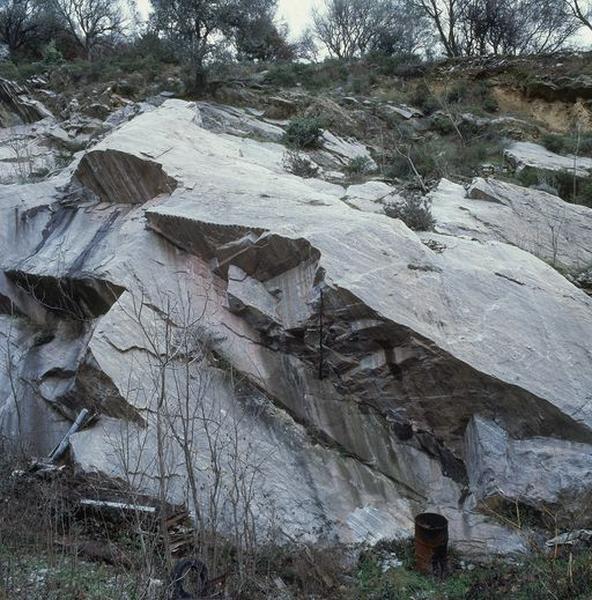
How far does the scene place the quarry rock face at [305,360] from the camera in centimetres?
518

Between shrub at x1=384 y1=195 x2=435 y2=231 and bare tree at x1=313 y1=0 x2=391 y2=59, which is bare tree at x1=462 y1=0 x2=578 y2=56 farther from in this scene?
shrub at x1=384 y1=195 x2=435 y2=231

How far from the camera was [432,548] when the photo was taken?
15.3 ft

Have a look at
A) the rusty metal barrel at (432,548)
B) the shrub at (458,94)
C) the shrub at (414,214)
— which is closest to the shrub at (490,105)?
the shrub at (458,94)

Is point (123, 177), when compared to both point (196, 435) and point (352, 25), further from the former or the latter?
point (352, 25)

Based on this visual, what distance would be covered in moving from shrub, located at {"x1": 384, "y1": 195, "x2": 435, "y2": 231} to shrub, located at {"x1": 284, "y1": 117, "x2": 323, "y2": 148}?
5.20 m

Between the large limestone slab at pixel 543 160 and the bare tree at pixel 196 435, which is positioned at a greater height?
the large limestone slab at pixel 543 160

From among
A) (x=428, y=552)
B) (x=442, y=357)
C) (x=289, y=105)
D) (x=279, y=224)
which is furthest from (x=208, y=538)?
(x=289, y=105)

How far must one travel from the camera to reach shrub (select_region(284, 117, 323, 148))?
12.9 metres

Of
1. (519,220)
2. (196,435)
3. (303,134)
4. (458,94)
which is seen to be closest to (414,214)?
(519,220)

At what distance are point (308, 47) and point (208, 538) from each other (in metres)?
26.5

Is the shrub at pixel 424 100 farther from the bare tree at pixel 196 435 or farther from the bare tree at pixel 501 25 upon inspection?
the bare tree at pixel 196 435

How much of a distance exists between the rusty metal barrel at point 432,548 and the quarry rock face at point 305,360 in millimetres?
372

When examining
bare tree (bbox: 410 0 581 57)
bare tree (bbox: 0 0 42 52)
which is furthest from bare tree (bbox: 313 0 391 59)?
bare tree (bbox: 0 0 42 52)

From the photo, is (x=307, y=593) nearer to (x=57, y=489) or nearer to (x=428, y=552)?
(x=428, y=552)
